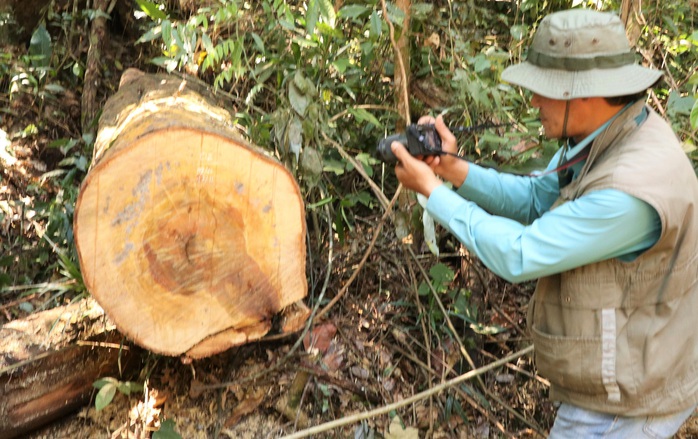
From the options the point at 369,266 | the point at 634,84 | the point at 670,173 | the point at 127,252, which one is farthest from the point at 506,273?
the point at 369,266

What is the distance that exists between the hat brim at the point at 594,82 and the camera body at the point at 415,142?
0.39 m

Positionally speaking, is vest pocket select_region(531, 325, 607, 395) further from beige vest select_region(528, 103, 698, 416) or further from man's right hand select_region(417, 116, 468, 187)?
man's right hand select_region(417, 116, 468, 187)

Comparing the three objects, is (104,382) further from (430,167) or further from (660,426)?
(660,426)

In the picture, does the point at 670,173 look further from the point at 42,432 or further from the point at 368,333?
the point at 42,432

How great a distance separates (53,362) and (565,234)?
1.96 meters

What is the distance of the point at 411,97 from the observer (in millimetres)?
3418

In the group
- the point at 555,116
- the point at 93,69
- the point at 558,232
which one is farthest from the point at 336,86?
the point at 93,69

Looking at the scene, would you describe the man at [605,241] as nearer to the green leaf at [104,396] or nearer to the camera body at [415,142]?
the camera body at [415,142]

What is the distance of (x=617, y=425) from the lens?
5.80 ft

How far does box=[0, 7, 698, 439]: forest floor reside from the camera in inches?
102

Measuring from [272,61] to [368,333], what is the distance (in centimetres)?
137

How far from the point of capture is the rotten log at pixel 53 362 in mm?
2312

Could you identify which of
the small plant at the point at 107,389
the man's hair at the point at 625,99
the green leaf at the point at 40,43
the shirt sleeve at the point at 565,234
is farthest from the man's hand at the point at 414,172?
the green leaf at the point at 40,43

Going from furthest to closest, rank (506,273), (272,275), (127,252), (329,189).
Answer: (329,189) → (272,275) → (127,252) → (506,273)
